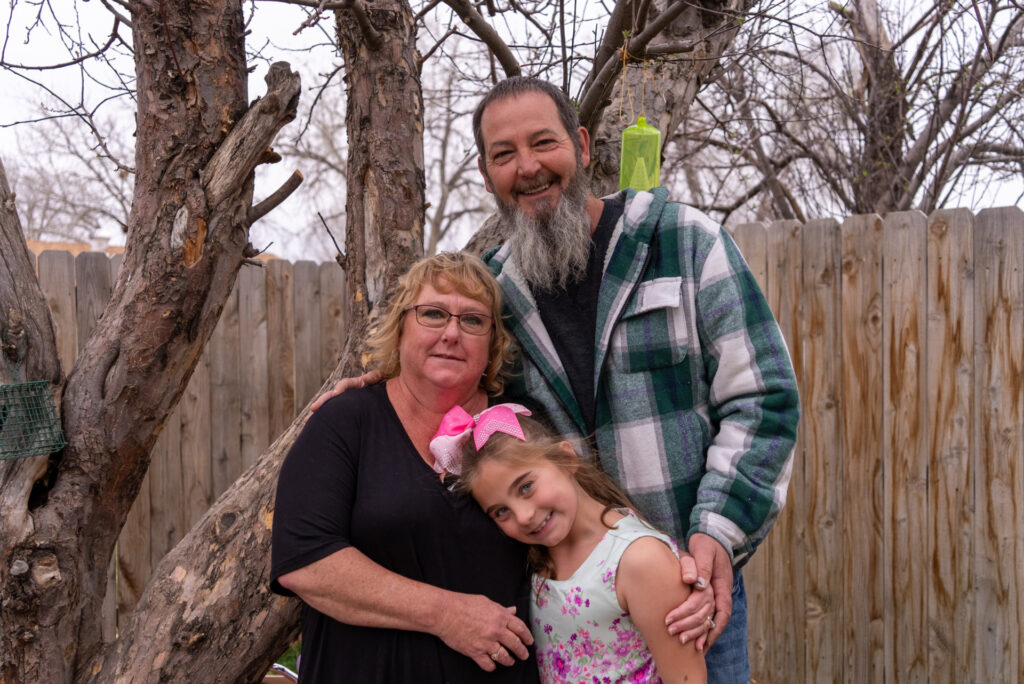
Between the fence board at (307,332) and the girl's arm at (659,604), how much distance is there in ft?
10.1

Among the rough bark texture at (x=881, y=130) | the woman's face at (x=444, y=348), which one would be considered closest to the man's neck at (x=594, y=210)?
the woman's face at (x=444, y=348)

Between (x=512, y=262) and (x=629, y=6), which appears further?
(x=629, y=6)

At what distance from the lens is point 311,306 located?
15.0 ft

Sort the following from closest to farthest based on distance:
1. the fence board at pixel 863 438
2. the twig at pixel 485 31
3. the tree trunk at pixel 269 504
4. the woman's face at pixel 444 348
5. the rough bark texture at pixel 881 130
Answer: the woman's face at pixel 444 348
the tree trunk at pixel 269 504
the twig at pixel 485 31
the fence board at pixel 863 438
the rough bark texture at pixel 881 130

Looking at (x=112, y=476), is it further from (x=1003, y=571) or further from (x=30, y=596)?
(x=1003, y=571)

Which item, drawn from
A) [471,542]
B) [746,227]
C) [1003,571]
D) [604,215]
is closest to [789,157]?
[746,227]

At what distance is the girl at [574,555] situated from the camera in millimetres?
1812

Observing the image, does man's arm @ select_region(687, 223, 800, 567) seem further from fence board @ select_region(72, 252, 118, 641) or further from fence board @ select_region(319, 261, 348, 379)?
fence board @ select_region(72, 252, 118, 641)

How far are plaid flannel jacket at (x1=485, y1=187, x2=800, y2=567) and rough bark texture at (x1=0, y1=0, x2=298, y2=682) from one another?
109 centimetres

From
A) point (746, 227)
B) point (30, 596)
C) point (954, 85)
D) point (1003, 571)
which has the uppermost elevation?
point (954, 85)

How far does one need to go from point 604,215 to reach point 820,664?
9.26 ft

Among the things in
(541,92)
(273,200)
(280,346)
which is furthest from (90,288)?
(541,92)

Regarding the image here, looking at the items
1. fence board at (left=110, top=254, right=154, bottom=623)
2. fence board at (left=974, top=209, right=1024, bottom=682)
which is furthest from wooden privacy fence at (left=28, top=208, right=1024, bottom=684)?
fence board at (left=110, top=254, right=154, bottom=623)

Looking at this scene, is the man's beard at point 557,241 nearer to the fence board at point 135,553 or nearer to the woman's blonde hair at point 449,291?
the woman's blonde hair at point 449,291
